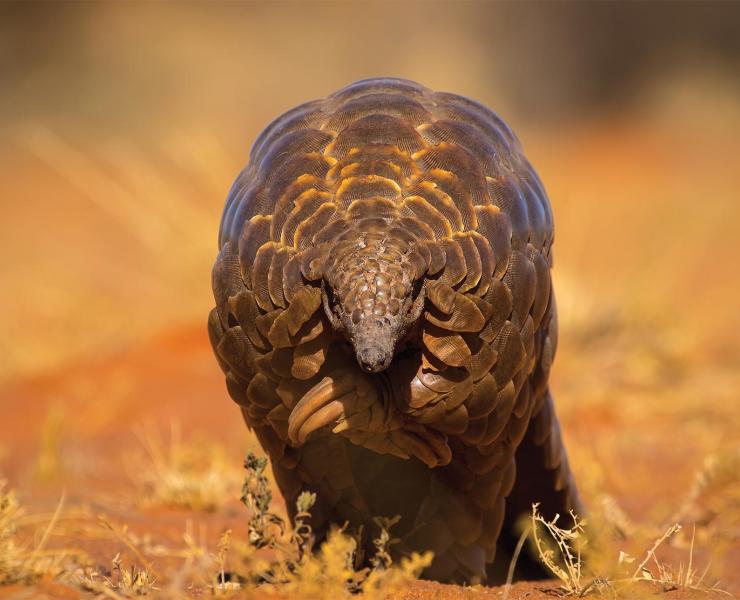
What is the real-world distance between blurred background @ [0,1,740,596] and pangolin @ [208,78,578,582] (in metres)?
2.91

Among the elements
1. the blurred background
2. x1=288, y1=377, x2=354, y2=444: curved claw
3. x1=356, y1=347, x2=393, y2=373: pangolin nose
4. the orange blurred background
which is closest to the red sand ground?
the blurred background

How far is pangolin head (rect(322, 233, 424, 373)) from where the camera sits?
9.77ft

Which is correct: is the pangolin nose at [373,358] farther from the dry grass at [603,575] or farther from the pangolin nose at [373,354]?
the dry grass at [603,575]

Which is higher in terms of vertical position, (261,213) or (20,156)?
(20,156)

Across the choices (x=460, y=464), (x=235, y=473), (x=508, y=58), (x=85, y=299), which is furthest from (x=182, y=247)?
(x=508, y=58)

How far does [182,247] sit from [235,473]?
4.72 meters

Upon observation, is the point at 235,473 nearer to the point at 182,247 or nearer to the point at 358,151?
the point at 358,151

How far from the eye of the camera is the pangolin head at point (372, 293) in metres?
2.98

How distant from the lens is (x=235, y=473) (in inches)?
247

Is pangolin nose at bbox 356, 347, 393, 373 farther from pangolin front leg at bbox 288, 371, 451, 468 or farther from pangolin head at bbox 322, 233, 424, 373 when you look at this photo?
pangolin front leg at bbox 288, 371, 451, 468

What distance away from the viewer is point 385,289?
9.82 ft

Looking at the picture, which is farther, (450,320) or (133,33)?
(133,33)

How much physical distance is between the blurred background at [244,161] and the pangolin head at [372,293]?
3.43 meters

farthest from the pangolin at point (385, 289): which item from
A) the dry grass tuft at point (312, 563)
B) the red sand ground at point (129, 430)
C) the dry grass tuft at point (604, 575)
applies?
the red sand ground at point (129, 430)
